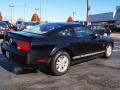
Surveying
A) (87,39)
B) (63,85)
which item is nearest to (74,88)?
(63,85)

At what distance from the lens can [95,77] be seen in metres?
7.14

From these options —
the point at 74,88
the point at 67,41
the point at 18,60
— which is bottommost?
the point at 74,88

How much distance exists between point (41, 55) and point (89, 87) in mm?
1553

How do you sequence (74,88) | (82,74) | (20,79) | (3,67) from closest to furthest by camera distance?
Result: (74,88)
(20,79)
(82,74)
(3,67)

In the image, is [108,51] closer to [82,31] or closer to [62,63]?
[82,31]

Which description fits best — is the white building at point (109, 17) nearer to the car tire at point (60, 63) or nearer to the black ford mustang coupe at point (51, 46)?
the black ford mustang coupe at point (51, 46)

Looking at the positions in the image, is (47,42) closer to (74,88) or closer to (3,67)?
(74,88)

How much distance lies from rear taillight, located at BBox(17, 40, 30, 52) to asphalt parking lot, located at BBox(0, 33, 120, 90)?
81 centimetres

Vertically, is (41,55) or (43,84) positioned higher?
(41,55)

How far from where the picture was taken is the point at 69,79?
6898 mm

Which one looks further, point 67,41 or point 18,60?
point 67,41

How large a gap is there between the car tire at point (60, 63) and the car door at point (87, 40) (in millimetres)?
729

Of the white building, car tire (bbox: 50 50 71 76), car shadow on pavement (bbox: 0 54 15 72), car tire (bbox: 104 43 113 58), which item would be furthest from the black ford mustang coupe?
the white building

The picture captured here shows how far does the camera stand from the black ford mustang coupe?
6.71m
